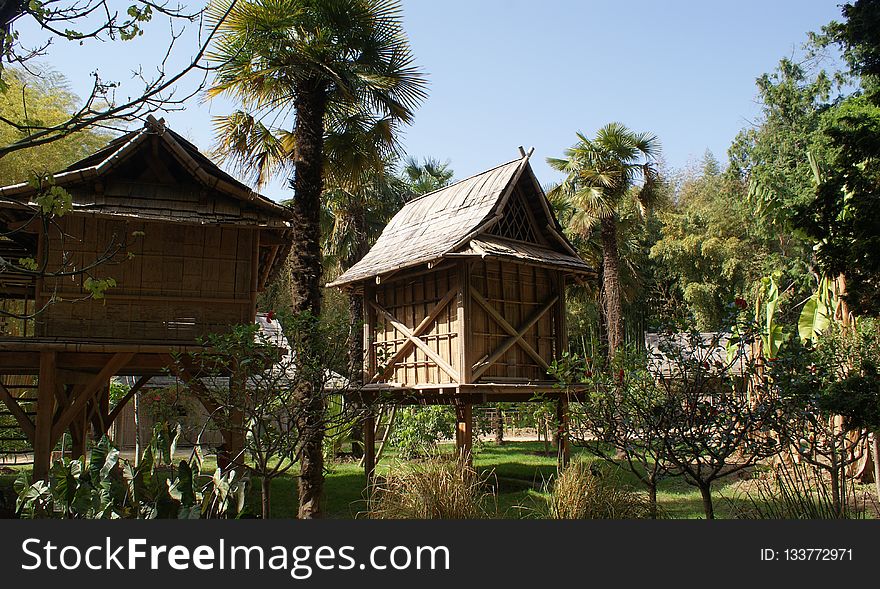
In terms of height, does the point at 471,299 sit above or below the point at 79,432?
above

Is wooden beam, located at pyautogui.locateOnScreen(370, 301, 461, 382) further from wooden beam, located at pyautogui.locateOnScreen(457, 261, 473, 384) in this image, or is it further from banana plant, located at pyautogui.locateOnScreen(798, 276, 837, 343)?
banana plant, located at pyautogui.locateOnScreen(798, 276, 837, 343)

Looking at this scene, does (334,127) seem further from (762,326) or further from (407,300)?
(762,326)

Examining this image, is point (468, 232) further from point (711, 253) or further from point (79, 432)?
point (711, 253)

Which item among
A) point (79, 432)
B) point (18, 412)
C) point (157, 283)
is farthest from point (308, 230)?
point (79, 432)

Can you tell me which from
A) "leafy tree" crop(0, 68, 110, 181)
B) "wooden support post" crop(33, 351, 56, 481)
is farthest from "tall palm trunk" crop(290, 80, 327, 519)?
"leafy tree" crop(0, 68, 110, 181)

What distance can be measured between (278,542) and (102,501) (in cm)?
251

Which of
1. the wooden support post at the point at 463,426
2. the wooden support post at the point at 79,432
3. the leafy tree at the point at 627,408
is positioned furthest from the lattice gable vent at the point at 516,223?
the wooden support post at the point at 79,432

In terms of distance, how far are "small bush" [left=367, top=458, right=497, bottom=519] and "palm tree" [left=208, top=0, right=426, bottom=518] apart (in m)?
2.65

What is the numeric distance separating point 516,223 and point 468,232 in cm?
193

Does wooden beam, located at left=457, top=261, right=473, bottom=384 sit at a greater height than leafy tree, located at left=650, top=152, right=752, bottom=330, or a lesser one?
lesser

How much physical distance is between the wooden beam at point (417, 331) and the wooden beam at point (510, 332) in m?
0.54

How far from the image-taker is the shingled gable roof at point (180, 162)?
35.2ft

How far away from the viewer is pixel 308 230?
11297mm

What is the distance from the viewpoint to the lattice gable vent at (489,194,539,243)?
1374cm
